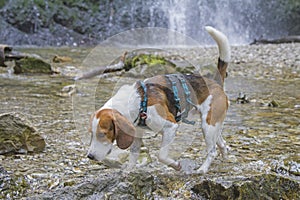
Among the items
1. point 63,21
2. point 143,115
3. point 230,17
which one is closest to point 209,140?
point 143,115

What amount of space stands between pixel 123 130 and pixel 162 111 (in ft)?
1.49

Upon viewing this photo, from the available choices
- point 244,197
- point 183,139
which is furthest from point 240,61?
point 244,197

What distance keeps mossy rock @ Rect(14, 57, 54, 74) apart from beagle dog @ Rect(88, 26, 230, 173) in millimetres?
8096

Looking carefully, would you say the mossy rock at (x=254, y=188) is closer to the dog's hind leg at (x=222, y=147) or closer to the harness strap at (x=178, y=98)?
the harness strap at (x=178, y=98)

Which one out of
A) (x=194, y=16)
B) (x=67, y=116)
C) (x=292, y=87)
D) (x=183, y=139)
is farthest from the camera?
(x=194, y=16)

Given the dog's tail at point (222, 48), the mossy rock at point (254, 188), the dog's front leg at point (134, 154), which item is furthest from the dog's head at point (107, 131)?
the dog's tail at point (222, 48)

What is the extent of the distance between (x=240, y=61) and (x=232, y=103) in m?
6.73

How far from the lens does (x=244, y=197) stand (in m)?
3.46

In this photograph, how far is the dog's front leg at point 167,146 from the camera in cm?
372

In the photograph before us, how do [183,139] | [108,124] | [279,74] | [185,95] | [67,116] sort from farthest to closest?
[279,74] → [67,116] → [183,139] → [185,95] → [108,124]

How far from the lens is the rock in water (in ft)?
14.2

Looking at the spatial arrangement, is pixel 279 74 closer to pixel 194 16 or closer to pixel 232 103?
pixel 232 103

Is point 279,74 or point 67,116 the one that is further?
point 279,74

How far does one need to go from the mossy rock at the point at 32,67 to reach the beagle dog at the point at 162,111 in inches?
319
